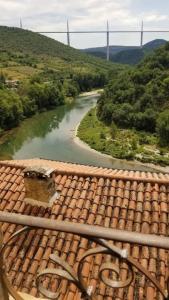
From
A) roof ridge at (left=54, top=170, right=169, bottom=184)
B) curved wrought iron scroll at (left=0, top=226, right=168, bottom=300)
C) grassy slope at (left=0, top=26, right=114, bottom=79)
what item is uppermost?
curved wrought iron scroll at (left=0, top=226, right=168, bottom=300)

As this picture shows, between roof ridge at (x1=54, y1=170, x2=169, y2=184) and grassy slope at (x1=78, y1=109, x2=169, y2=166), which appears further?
grassy slope at (x1=78, y1=109, x2=169, y2=166)

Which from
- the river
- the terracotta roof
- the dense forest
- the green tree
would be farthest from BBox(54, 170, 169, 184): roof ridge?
the dense forest

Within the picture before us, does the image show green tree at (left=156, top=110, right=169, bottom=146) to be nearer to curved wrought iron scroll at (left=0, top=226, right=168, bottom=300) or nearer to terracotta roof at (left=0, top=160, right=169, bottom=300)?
terracotta roof at (left=0, top=160, right=169, bottom=300)

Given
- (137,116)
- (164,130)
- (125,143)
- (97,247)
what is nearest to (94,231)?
(97,247)

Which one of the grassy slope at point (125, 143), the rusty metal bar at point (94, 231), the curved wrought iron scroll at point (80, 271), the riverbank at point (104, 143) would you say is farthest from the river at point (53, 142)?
the rusty metal bar at point (94, 231)

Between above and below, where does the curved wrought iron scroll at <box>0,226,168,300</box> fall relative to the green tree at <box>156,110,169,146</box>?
above

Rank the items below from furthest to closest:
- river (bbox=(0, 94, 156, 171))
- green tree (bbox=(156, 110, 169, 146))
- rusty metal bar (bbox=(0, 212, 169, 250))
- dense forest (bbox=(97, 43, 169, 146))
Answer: dense forest (bbox=(97, 43, 169, 146)) → green tree (bbox=(156, 110, 169, 146)) → river (bbox=(0, 94, 156, 171)) → rusty metal bar (bbox=(0, 212, 169, 250))

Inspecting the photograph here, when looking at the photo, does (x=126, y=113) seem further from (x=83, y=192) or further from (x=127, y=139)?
(x=83, y=192)

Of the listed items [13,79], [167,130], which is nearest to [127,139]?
[167,130]

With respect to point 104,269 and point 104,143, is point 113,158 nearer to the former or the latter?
point 104,143
